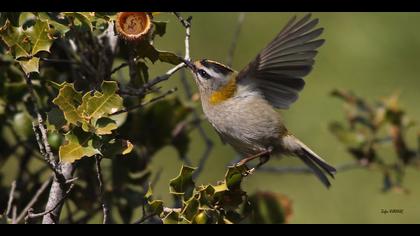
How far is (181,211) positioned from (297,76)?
104cm

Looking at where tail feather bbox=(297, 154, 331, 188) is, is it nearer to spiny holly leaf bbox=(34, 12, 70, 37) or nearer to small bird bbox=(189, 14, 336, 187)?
small bird bbox=(189, 14, 336, 187)

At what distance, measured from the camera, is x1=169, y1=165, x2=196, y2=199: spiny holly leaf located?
2180 millimetres

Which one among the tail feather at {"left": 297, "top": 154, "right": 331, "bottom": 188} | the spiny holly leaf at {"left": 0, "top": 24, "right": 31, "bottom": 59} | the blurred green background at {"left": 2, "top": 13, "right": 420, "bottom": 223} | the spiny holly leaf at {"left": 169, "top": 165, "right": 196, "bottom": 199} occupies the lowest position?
the blurred green background at {"left": 2, "top": 13, "right": 420, "bottom": 223}

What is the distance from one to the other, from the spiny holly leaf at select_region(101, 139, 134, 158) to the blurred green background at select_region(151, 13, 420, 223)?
2.59m

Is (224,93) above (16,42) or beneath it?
beneath

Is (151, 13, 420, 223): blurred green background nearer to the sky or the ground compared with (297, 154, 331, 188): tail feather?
nearer to the ground

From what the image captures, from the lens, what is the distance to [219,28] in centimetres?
611

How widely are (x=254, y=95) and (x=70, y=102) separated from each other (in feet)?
3.91

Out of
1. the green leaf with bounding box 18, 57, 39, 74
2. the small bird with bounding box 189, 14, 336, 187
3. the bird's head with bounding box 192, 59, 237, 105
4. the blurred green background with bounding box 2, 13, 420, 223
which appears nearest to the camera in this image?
the green leaf with bounding box 18, 57, 39, 74

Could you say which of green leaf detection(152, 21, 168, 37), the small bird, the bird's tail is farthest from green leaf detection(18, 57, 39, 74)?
the bird's tail

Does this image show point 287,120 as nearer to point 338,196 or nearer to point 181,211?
point 338,196

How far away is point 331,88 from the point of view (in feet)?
19.0

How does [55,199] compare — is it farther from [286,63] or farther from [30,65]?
[286,63]

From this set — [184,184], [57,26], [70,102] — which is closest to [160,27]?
[57,26]
